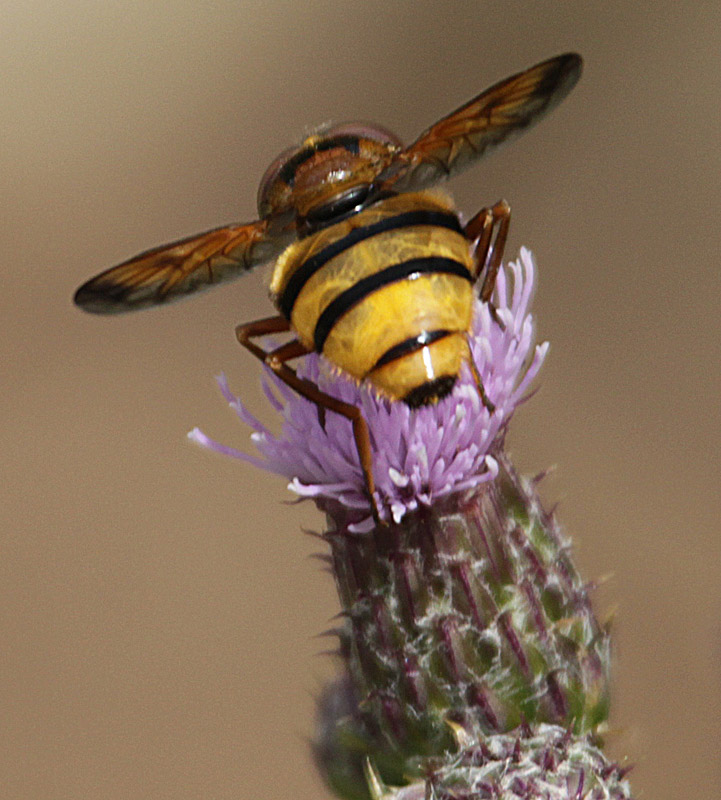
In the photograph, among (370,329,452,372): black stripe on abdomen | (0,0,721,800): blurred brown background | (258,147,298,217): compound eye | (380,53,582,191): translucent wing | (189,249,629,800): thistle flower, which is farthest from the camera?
(0,0,721,800): blurred brown background

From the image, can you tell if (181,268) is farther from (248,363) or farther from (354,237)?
(248,363)

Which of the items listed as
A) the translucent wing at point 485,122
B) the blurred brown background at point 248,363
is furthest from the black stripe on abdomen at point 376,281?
the blurred brown background at point 248,363

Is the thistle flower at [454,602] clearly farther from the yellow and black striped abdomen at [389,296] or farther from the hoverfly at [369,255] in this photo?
the yellow and black striped abdomen at [389,296]

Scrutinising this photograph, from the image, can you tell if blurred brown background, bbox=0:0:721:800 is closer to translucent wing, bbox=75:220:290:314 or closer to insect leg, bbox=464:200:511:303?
insect leg, bbox=464:200:511:303

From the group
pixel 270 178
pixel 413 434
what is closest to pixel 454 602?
pixel 413 434

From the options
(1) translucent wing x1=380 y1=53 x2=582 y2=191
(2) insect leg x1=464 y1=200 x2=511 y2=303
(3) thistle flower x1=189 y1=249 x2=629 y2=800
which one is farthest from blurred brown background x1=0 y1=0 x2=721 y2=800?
(1) translucent wing x1=380 y1=53 x2=582 y2=191

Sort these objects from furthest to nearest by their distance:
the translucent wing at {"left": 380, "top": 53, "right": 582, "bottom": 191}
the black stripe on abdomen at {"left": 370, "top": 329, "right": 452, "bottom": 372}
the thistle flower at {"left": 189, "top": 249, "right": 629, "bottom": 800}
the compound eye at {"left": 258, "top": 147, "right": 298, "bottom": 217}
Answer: the thistle flower at {"left": 189, "top": 249, "right": 629, "bottom": 800}, the compound eye at {"left": 258, "top": 147, "right": 298, "bottom": 217}, the translucent wing at {"left": 380, "top": 53, "right": 582, "bottom": 191}, the black stripe on abdomen at {"left": 370, "top": 329, "right": 452, "bottom": 372}
